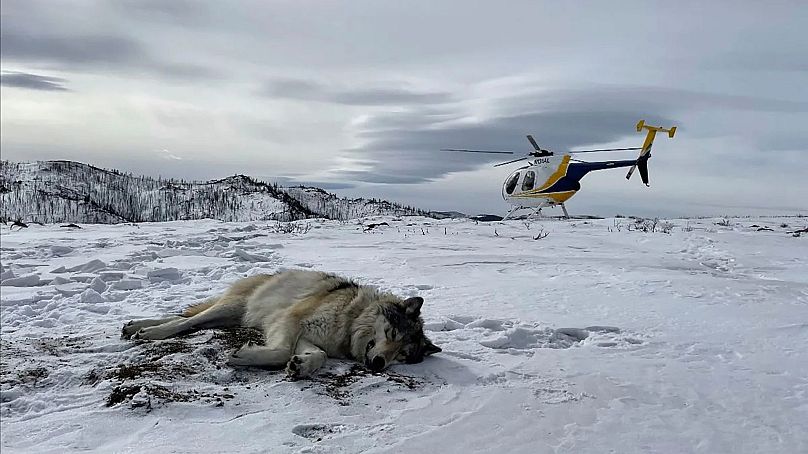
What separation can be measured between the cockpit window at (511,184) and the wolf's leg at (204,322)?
19.0 metres

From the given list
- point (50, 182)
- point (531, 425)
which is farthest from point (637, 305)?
point (50, 182)

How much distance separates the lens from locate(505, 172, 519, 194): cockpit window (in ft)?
76.2

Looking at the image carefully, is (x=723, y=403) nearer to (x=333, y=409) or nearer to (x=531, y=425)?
(x=531, y=425)

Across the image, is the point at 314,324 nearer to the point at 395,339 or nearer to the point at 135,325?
the point at 395,339

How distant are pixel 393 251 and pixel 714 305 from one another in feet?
22.5

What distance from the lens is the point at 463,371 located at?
4156 millimetres

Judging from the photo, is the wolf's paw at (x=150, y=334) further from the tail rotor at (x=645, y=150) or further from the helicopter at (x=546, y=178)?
the tail rotor at (x=645, y=150)

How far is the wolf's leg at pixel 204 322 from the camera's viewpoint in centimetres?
488

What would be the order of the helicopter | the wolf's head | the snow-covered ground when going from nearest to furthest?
the snow-covered ground
the wolf's head
the helicopter

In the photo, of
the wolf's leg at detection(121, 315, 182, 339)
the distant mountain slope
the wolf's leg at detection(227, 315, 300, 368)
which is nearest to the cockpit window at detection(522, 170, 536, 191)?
the wolf's leg at detection(121, 315, 182, 339)

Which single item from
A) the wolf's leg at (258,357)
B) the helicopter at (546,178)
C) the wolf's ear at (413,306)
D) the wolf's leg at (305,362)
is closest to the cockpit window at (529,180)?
the helicopter at (546,178)

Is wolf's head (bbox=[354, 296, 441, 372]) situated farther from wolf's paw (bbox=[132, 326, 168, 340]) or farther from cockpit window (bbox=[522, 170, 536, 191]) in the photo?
cockpit window (bbox=[522, 170, 536, 191])

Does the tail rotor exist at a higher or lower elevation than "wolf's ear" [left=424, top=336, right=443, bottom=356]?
higher

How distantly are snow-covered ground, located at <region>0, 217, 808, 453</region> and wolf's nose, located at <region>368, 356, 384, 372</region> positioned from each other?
0.09m
